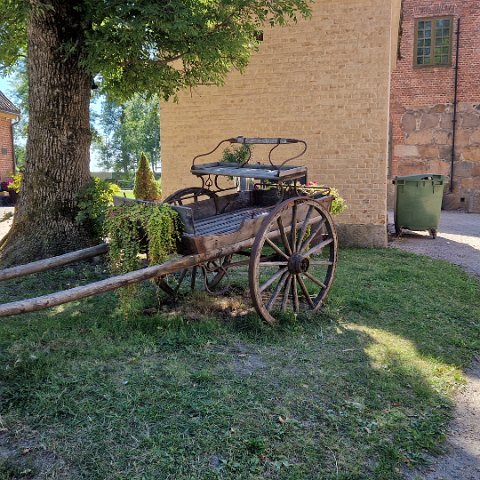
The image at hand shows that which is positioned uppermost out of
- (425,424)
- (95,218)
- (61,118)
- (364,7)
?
(364,7)

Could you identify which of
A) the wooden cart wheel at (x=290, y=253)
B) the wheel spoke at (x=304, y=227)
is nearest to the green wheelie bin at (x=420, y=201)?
the wooden cart wheel at (x=290, y=253)

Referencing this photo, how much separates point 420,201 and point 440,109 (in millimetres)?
7775

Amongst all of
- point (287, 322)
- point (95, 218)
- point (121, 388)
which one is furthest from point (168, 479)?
point (95, 218)

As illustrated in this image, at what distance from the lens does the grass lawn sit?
299 cm

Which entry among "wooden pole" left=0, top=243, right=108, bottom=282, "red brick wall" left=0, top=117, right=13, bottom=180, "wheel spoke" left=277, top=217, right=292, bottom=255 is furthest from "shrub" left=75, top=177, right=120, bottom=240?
"red brick wall" left=0, top=117, right=13, bottom=180

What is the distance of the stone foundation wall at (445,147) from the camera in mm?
17562

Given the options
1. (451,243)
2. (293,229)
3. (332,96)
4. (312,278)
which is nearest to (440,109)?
(451,243)

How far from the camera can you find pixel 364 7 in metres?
9.65

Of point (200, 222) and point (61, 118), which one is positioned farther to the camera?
point (61, 118)

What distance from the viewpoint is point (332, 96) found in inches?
395

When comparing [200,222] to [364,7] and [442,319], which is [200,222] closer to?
[442,319]

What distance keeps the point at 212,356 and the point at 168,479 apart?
1.60 metres

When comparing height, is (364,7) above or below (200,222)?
above

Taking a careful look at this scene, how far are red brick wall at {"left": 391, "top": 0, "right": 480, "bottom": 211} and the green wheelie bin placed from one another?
21.9 ft
